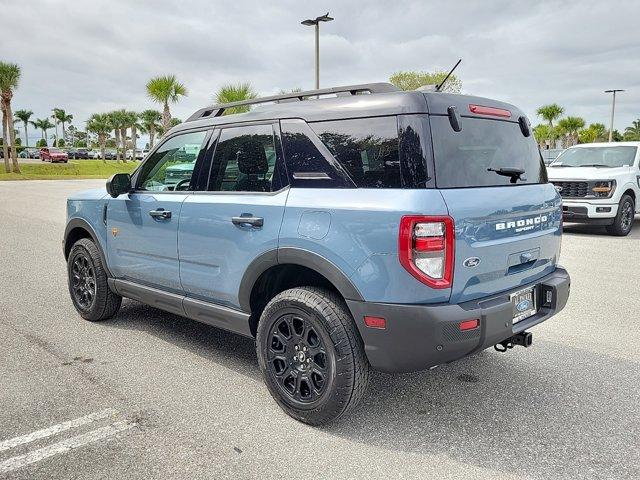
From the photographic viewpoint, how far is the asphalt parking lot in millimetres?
2699

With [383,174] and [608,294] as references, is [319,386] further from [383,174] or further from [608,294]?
[608,294]

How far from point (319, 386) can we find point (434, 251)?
3.45ft

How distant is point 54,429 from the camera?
3.01 meters

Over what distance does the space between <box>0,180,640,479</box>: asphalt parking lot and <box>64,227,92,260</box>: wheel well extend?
725mm

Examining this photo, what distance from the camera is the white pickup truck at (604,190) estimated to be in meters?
10.2

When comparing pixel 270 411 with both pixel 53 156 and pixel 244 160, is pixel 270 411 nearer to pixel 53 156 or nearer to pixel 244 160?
pixel 244 160

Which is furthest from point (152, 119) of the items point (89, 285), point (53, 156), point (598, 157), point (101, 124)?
point (89, 285)

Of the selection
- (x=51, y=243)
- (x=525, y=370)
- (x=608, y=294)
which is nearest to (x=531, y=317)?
(x=525, y=370)

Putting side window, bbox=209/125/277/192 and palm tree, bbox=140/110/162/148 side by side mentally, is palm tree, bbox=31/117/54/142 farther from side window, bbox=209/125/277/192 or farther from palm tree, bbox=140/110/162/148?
side window, bbox=209/125/277/192

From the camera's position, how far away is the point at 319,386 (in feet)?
10.1

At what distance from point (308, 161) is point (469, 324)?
132 cm

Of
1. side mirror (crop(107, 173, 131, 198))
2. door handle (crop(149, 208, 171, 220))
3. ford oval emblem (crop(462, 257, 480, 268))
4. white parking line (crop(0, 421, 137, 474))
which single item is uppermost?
side mirror (crop(107, 173, 131, 198))

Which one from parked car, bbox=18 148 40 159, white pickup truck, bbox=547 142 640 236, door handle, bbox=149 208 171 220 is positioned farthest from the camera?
parked car, bbox=18 148 40 159

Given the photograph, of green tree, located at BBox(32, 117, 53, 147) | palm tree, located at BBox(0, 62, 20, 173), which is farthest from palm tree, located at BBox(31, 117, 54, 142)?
palm tree, located at BBox(0, 62, 20, 173)
